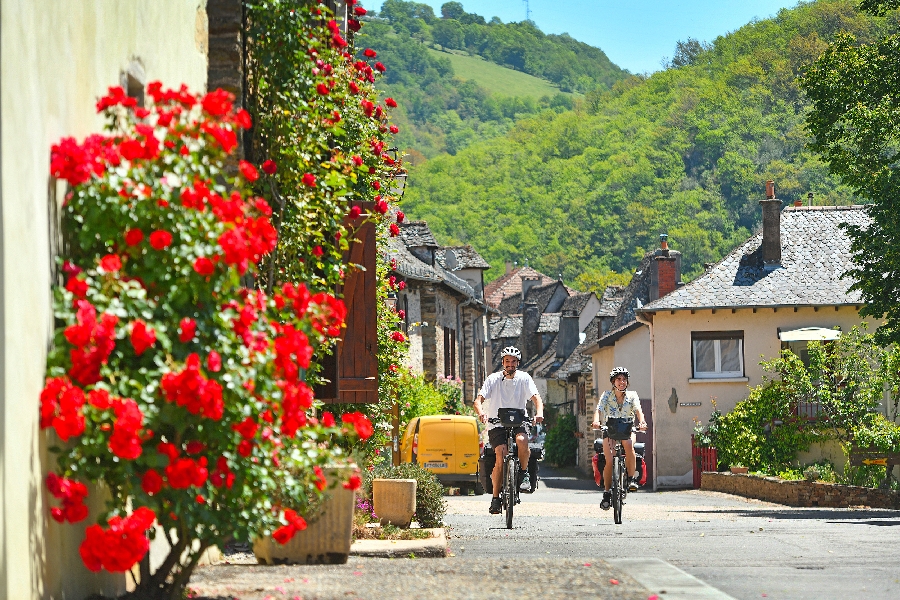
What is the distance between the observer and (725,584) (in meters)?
7.92

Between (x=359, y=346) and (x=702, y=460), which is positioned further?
(x=702, y=460)

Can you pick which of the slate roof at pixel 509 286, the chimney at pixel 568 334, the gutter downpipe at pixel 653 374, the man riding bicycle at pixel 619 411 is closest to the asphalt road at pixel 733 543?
the man riding bicycle at pixel 619 411

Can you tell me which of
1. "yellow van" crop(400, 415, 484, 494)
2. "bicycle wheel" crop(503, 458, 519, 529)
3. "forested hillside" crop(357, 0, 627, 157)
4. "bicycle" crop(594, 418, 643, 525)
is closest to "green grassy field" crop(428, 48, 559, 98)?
"forested hillside" crop(357, 0, 627, 157)

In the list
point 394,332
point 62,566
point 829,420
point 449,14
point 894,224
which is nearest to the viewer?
point 62,566

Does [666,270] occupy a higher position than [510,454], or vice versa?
[666,270]

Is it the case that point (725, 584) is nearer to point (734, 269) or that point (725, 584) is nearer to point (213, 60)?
point (213, 60)

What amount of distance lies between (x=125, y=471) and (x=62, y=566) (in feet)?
→ 2.02

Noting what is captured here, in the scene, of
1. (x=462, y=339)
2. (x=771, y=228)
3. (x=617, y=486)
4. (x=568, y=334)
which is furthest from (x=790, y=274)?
(x=568, y=334)

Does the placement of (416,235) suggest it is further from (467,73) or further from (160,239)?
(467,73)

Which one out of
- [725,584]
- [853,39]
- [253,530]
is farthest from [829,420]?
[253,530]

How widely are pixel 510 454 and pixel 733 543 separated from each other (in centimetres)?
259

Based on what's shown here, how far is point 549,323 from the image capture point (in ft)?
235

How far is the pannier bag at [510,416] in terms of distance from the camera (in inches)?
510

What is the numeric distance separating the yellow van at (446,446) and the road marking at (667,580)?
18115mm
